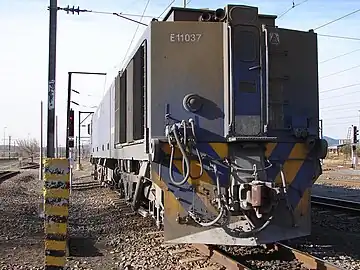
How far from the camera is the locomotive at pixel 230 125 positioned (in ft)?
23.6

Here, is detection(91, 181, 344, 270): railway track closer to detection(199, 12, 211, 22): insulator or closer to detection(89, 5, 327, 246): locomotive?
detection(89, 5, 327, 246): locomotive

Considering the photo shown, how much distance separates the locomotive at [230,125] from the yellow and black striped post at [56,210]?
Result: 1327mm

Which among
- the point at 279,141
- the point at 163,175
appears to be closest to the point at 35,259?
the point at 163,175

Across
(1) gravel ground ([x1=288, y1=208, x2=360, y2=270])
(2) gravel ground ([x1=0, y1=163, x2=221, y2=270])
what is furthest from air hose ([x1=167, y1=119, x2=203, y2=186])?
(1) gravel ground ([x1=288, y1=208, x2=360, y2=270])

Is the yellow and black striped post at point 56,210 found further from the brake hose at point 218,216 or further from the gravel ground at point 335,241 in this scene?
the gravel ground at point 335,241

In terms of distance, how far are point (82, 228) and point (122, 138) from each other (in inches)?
88.3

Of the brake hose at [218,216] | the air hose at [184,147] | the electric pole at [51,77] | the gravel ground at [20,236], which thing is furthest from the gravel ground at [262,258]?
the electric pole at [51,77]

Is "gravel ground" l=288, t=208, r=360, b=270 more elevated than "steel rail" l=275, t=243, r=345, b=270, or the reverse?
"steel rail" l=275, t=243, r=345, b=270

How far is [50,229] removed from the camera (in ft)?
23.9

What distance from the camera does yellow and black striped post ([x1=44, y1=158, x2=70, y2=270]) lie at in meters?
7.06

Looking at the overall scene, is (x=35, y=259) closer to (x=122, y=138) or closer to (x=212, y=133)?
(x=212, y=133)

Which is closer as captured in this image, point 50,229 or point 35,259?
point 50,229

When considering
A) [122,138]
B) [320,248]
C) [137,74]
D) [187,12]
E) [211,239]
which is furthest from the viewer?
[122,138]

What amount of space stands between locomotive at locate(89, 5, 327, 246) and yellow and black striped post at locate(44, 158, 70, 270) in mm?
1327
